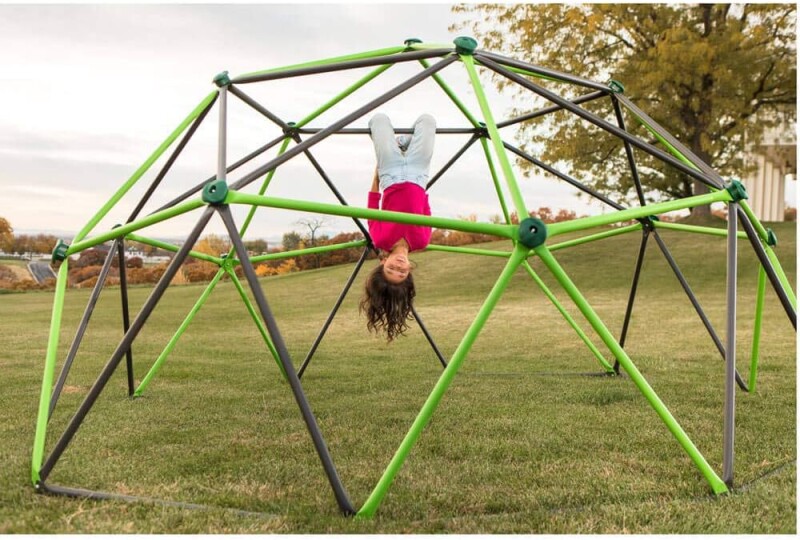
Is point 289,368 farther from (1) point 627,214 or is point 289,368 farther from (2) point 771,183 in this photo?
(2) point 771,183

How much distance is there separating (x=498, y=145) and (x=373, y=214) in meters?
0.83

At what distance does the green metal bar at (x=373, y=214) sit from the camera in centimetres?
310

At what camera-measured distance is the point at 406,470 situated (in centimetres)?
395

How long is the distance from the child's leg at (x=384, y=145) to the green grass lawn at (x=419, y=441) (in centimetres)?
189

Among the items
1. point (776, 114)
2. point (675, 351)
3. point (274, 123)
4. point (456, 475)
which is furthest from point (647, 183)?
point (456, 475)

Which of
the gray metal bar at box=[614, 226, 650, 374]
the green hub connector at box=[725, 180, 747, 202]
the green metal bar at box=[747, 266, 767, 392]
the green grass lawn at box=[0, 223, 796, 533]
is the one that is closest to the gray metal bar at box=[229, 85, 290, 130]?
the green grass lawn at box=[0, 223, 796, 533]

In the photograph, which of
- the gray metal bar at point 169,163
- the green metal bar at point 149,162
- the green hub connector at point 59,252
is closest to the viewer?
the green hub connector at point 59,252

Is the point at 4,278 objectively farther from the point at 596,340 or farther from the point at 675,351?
the point at 675,351

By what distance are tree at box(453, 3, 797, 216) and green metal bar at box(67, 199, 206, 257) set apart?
716 inches

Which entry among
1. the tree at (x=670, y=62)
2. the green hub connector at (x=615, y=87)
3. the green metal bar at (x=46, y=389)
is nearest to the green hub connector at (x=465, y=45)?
the green hub connector at (x=615, y=87)

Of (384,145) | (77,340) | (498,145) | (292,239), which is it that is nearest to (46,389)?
(77,340)

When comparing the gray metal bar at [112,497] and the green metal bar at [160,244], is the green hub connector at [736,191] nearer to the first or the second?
the gray metal bar at [112,497]

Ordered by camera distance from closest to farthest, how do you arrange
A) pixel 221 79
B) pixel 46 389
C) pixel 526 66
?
pixel 46 389 → pixel 526 66 → pixel 221 79

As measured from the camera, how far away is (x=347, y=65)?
13.7 feet
